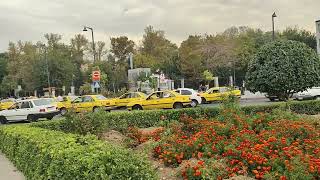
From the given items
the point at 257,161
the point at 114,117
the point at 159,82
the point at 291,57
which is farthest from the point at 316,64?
the point at 159,82

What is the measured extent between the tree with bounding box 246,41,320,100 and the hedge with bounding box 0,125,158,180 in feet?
40.2

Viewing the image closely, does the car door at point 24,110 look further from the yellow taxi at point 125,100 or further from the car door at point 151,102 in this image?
the car door at point 151,102

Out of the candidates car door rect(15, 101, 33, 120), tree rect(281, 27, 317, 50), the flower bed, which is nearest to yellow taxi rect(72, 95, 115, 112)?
car door rect(15, 101, 33, 120)

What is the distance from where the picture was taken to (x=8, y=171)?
12.1 m

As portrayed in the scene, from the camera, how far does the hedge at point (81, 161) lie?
6289mm

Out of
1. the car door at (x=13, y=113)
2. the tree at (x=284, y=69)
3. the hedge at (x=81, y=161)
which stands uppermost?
the tree at (x=284, y=69)

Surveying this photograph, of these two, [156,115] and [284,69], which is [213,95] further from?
[156,115]

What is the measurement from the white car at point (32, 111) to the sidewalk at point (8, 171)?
16994 mm

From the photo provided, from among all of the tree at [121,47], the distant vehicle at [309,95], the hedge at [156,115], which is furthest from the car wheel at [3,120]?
the tree at [121,47]

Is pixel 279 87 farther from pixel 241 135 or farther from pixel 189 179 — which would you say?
pixel 189 179

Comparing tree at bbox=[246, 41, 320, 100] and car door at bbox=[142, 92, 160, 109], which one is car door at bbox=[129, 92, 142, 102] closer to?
car door at bbox=[142, 92, 160, 109]

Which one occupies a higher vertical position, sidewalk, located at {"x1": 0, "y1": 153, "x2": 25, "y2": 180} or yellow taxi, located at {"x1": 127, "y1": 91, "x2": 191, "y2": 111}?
yellow taxi, located at {"x1": 127, "y1": 91, "x2": 191, "y2": 111}

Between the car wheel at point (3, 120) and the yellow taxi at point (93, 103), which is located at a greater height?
the yellow taxi at point (93, 103)

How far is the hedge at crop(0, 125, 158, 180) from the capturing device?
20.6 ft
